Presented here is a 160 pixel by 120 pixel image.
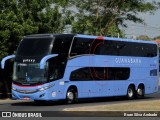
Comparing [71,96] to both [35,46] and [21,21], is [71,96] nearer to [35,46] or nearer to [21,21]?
[35,46]

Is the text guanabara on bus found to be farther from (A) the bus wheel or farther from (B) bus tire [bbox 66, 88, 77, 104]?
(A) the bus wheel

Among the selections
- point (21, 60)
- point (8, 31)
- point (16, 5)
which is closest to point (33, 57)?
point (21, 60)

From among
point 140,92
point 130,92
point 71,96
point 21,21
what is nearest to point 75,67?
A: point 71,96

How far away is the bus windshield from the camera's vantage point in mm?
25734

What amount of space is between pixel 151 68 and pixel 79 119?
1761 cm

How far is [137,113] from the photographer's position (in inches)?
436

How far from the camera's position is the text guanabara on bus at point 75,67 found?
25884 millimetres

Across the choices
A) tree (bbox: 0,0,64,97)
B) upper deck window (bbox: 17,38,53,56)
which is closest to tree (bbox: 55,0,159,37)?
tree (bbox: 0,0,64,97)

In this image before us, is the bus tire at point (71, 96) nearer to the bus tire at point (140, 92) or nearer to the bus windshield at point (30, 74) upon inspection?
the bus windshield at point (30, 74)

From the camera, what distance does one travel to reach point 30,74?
26000mm

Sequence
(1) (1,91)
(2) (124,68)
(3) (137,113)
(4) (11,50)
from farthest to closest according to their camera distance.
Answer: (1) (1,91) → (4) (11,50) → (2) (124,68) → (3) (137,113)

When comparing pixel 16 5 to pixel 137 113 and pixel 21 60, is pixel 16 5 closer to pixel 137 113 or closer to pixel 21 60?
pixel 21 60

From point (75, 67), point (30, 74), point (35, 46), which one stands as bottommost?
point (30, 74)

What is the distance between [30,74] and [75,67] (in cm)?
266
